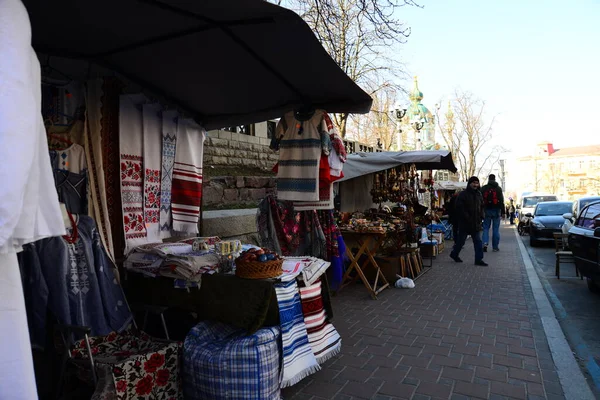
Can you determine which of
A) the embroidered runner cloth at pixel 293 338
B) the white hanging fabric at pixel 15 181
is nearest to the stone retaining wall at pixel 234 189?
the embroidered runner cloth at pixel 293 338

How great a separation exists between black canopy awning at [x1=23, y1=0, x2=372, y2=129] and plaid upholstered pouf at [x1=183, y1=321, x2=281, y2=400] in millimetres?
2105

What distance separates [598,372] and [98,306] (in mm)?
4473

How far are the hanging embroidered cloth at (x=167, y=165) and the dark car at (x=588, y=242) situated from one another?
556 cm

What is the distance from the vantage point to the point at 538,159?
3570 inches

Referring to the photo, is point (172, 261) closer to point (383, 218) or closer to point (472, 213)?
point (383, 218)

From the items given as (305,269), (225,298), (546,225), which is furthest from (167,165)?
(546,225)

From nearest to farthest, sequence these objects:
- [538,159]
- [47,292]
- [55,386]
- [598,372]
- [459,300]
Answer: [47,292] < [55,386] < [598,372] < [459,300] < [538,159]

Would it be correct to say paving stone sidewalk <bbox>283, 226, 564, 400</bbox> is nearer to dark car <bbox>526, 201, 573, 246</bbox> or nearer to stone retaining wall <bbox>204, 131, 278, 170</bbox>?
stone retaining wall <bbox>204, 131, 278, 170</bbox>

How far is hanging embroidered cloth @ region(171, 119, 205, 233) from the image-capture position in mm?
3939

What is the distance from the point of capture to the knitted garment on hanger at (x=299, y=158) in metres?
4.24

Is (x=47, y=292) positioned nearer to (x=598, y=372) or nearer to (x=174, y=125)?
(x=174, y=125)

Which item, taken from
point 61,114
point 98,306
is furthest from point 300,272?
point 61,114

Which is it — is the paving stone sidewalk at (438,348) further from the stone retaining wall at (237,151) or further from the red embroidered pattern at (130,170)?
the stone retaining wall at (237,151)

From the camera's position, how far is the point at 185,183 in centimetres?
397
